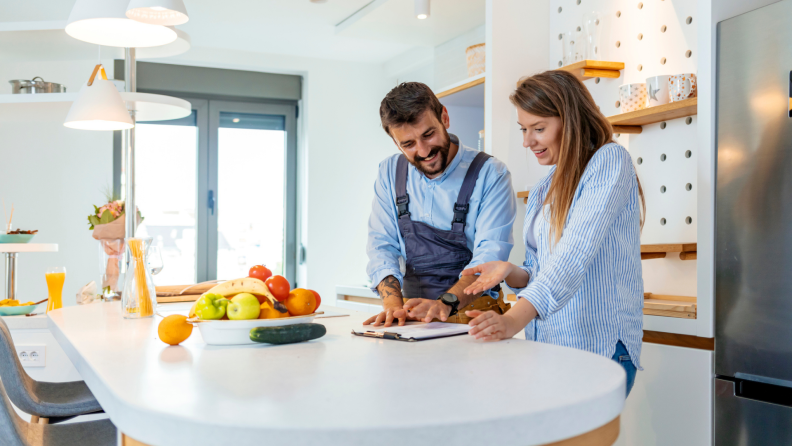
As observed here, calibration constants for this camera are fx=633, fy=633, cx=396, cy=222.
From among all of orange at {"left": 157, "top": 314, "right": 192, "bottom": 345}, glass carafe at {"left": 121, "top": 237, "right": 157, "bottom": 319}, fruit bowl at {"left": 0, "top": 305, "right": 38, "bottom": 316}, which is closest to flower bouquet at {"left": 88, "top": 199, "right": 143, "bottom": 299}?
fruit bowl at {"left": 0, "top": 305, "right": 38, "bottom": 316}

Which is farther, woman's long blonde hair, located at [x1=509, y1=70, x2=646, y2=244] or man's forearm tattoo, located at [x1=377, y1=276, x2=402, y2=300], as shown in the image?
man's forearm tattoo, located at [x1=377, y1=276, x2=402, y2=300]

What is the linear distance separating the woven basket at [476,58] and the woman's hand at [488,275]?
1829 mm

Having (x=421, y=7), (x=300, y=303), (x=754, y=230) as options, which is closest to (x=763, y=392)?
(x=754, y=230)

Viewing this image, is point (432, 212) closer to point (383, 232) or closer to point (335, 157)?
point (383, 232)

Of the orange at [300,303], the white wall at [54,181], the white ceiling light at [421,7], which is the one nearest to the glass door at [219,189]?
the white wall at [54,181]

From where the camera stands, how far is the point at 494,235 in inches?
75.0

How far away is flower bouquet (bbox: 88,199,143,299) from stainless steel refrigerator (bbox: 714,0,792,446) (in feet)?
7.48

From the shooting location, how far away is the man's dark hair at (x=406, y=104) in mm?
1916

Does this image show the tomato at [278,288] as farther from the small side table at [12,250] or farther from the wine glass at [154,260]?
the small side table at [12,250]

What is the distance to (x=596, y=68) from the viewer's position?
253cm

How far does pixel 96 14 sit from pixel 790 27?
6.39 feet

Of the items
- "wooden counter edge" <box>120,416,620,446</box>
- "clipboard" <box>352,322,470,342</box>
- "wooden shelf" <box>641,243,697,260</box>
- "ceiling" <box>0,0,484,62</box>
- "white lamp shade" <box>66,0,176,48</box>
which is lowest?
"wooden counter edge" <box>120,416,620,446</box>

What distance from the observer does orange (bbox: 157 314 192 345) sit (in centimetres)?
123

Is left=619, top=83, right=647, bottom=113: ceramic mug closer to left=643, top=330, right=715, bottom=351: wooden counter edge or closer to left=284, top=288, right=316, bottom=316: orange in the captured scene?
left=643, top=330, right=715, bottom=351: wooden counter edge
